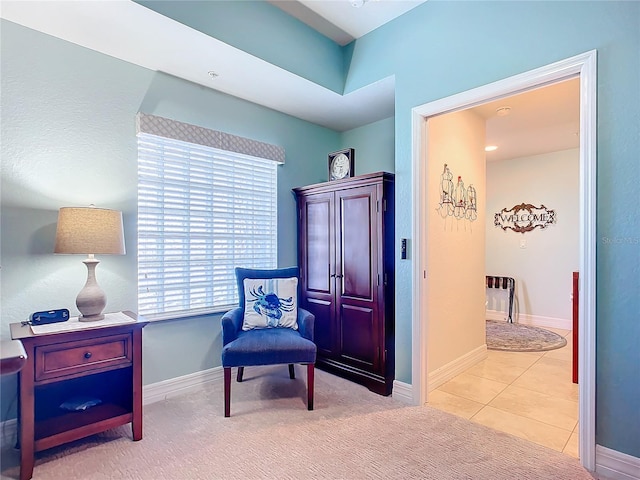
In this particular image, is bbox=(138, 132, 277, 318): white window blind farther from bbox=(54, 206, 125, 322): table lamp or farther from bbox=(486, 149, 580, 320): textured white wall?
bbox=(486, 149, 580, 320): textured white wall

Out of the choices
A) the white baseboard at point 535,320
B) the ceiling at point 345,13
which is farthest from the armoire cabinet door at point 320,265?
the white baseboard at point 535,320

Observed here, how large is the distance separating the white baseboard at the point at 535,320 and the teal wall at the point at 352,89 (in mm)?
3437

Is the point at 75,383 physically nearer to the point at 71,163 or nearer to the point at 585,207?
the point at 71,163

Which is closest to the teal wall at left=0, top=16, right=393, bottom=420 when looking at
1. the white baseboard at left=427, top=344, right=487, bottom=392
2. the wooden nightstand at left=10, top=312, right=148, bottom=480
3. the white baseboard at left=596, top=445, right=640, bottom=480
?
the wooden nightstand at left=10, top=312, right=148, bottom=480

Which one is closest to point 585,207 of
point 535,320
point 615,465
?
point 615,465

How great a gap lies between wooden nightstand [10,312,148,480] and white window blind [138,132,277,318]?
499mm

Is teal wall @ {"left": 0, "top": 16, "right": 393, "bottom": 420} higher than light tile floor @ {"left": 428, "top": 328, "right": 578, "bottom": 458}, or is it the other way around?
teal wall @ {"left": 0, "top": 16, "right": 393, "bottom": 420}

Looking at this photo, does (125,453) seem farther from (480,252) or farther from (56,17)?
(480,252)

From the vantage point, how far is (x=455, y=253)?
9.96 feet

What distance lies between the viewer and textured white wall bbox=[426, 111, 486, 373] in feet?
9.02

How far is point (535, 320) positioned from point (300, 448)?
445cm

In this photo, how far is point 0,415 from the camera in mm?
1919

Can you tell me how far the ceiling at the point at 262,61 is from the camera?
75.3 inches

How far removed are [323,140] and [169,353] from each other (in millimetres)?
2585
